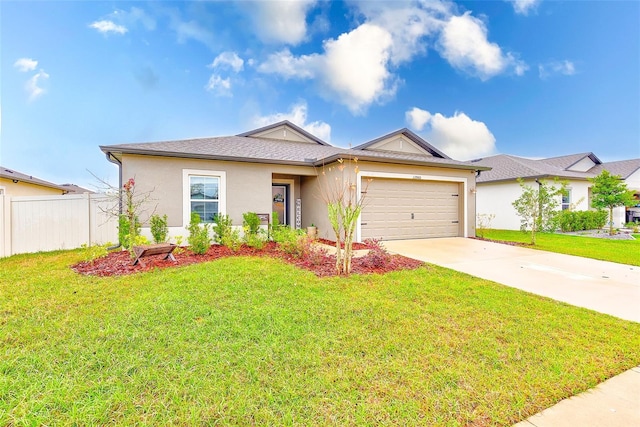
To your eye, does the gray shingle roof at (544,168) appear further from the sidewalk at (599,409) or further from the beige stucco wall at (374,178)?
the sidewalk at (599,409)

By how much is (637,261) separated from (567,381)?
321 inches

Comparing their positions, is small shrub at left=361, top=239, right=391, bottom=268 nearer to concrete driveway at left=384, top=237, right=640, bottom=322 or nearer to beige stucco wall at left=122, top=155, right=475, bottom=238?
concrete driveway at left=384, top=237, right=640, bottom=322

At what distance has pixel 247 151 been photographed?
415 inches

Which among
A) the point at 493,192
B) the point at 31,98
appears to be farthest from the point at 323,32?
the point at 493,192

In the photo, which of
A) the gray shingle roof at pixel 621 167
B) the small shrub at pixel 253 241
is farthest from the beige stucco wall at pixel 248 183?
the gray shingle roof at pixel 621 167

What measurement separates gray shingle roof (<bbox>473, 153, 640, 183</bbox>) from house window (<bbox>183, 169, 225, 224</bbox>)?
624 inches

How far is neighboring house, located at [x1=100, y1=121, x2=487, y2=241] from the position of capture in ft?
29.2

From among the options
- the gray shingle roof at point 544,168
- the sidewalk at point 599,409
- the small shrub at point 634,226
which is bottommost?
the sidewalk at point 599,409

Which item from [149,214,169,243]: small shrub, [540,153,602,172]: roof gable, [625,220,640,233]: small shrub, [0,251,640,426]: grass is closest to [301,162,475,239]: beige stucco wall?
[149,214,169,243]: small shrub

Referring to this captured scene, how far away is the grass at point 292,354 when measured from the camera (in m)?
2.09

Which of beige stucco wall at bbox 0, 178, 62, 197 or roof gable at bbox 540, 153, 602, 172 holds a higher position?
roof gable at bbox 540, 153, 602, 172

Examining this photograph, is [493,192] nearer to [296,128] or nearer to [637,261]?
[637,261]

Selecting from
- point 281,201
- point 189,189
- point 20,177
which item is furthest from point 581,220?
point 20,177

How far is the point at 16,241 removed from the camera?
8336 mm
